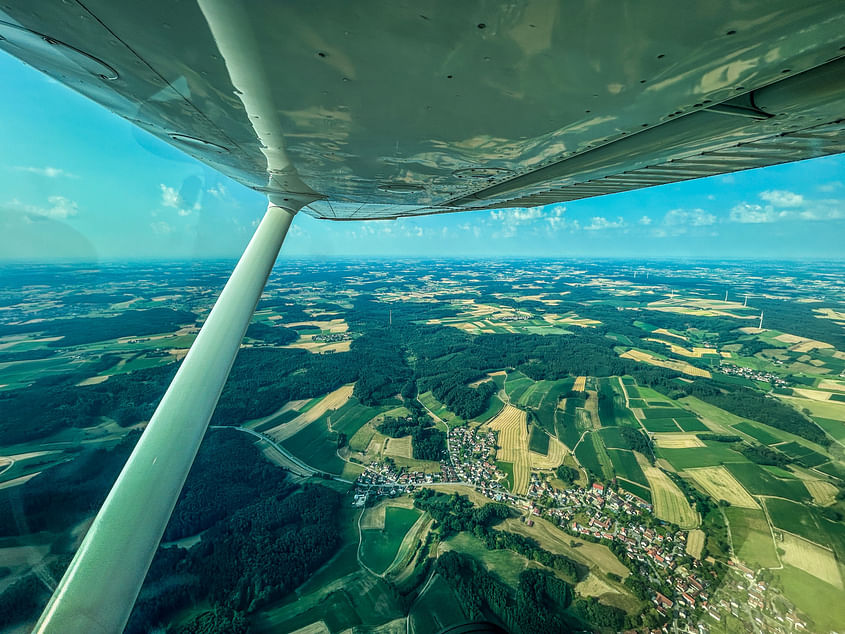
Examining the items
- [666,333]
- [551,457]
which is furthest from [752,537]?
[666,333]

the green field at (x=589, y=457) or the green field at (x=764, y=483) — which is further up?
the green field at (x=589, y=457)

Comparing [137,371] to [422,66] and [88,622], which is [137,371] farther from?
[422,66]

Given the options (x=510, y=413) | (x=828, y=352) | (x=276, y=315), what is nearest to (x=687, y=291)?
(x=828, y=352)

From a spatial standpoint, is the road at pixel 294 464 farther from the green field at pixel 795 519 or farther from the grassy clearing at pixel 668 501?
the green field at pixel 795 519

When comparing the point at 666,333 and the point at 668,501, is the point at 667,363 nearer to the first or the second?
the point at 666,333

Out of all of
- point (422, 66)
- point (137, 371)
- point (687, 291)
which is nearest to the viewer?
point (422, 66)

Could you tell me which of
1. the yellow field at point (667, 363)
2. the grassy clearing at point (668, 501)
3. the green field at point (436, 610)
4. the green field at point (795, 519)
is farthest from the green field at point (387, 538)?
the yellow field at point (667, 363)

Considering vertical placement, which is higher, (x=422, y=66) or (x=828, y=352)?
(x=422, y=66)
